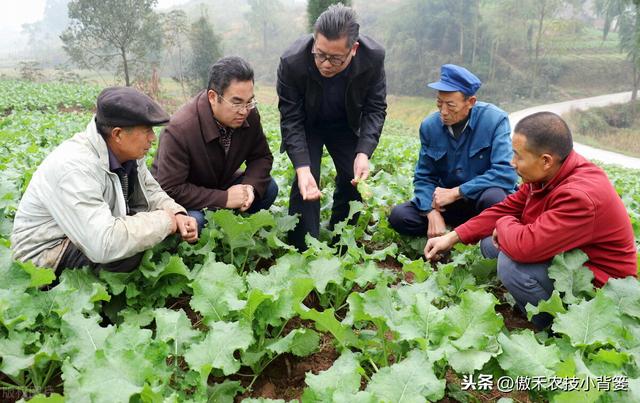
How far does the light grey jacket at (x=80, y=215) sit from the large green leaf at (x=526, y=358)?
1764mm

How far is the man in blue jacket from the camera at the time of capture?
139 inches

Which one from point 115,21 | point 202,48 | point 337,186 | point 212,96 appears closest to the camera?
point 212,96

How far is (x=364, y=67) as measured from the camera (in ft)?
11.8

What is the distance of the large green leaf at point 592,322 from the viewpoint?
219 centimetres

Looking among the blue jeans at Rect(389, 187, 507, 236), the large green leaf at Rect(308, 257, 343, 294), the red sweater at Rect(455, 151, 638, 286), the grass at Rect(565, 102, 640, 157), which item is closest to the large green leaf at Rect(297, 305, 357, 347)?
the large green leaf at Rect(308, 257, 343, 294)

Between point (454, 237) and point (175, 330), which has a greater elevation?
point (175, 330)

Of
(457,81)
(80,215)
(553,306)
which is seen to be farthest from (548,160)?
(80,215)

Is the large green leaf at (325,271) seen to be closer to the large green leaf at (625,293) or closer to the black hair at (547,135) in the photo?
the black hair at (547,135)

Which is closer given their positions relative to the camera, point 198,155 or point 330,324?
point 330,324

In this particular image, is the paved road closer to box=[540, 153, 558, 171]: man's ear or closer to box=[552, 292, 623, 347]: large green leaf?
box=[540, 153, 558, 171]: man's ear

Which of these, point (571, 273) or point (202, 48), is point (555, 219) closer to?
point (571, 273)

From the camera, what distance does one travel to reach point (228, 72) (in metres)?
3.09

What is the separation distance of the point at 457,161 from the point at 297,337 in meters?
2.10

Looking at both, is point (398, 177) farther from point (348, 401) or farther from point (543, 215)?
point (348, 401)
